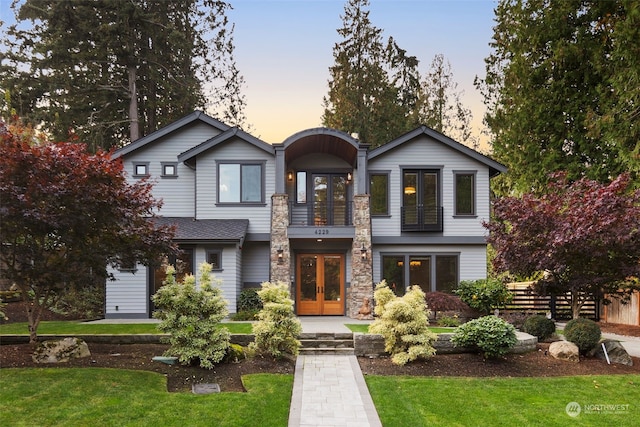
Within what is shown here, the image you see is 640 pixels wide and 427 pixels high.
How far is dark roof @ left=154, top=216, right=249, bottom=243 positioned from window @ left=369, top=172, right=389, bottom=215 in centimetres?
475

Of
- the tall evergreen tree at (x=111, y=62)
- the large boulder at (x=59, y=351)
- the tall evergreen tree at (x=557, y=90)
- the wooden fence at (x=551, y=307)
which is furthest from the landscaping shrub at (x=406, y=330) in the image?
the tall evergreen tree at (x=111, y=62)

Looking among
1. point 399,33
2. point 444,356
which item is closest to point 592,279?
point 444,356

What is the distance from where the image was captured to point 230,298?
16625 mm

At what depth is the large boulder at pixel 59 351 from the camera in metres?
9.41

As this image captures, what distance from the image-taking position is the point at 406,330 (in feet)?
34.5

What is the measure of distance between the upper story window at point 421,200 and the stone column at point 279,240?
4.46 meters

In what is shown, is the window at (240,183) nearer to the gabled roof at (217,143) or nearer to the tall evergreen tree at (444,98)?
the gabled roof at (217,143)

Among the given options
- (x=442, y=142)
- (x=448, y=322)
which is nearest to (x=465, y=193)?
(x=442, y=142)

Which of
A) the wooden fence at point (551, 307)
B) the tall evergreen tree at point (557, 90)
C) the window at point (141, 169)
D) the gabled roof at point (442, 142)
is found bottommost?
the wooden fence at point (551, 307)

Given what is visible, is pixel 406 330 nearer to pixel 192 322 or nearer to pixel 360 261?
pixel 192 322

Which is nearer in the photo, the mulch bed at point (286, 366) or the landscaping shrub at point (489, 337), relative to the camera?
the mulch bed at point (286, 366)

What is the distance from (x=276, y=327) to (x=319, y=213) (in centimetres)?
877

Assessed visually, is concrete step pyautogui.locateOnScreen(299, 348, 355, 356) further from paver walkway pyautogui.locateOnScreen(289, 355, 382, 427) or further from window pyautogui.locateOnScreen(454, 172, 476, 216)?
window pyautogui.locateOnScreen(454, 172, 476, 216)

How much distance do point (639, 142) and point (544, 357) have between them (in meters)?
9.12
